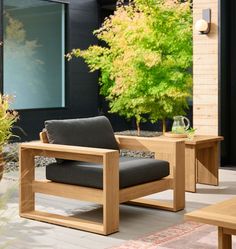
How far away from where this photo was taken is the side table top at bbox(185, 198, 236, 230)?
264 cm

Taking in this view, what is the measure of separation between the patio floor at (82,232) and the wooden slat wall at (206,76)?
1484 millimetres

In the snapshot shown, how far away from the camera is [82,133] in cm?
439

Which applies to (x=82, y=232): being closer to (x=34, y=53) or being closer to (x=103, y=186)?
(x=103, y=186)

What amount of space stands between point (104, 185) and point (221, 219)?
1236mm

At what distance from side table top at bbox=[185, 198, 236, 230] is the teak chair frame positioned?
1057 millimetres

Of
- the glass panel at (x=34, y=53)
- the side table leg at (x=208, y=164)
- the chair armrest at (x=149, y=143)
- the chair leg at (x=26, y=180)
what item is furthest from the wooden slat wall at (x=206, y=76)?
the glass panel at (x=34, y=53)

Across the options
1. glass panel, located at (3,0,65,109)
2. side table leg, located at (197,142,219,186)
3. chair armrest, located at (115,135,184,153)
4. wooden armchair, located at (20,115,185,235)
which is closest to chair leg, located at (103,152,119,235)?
wooden armchair, located at (20,115,185,235)

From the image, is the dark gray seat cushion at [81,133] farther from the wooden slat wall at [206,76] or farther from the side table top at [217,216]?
the wooden slat wall at [206,76]

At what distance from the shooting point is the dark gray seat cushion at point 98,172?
12.8 ft

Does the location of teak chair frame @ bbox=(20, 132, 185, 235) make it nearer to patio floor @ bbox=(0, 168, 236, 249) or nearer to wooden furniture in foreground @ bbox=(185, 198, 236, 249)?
patio floor @ bbox=(0, 168, 236, 249)

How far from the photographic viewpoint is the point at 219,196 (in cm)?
515

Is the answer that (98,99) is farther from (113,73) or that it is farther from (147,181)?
(147,181)

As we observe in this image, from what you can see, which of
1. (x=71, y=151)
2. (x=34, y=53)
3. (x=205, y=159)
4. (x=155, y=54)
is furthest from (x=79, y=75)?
(x=71, y=151)

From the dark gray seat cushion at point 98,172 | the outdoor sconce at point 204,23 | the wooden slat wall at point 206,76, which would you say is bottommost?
the dark gray seat cushion at point 98,172
